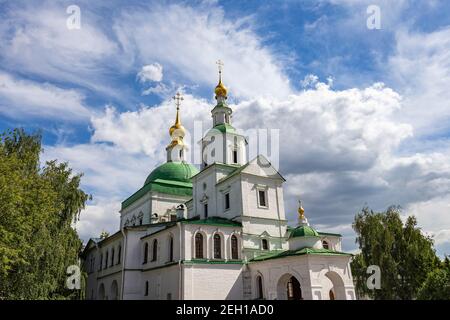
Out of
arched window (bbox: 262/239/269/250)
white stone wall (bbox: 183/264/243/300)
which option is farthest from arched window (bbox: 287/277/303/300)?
arched window (bbox: 262/239/269/250)

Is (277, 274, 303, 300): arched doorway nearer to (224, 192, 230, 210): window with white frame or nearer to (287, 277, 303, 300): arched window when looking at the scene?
(287, 277, 303, 300): arched window

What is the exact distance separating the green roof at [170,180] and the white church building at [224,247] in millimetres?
1100

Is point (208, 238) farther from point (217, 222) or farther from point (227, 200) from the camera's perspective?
point (227, 200)

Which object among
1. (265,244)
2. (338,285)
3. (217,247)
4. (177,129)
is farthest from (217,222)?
(177,129)

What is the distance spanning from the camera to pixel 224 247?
26.6m

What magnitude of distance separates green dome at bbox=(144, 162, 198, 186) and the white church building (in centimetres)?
302

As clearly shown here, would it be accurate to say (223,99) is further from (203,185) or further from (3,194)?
(3,194)

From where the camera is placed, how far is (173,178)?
42969 millimetres

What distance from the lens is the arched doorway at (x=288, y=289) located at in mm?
23572

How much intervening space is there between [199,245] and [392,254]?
667 inches

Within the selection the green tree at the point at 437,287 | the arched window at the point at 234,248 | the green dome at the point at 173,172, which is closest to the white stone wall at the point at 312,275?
the arched window at the point at 234,248

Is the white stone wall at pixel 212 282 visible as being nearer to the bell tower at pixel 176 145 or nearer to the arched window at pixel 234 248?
the arched window at pixel 234 248
